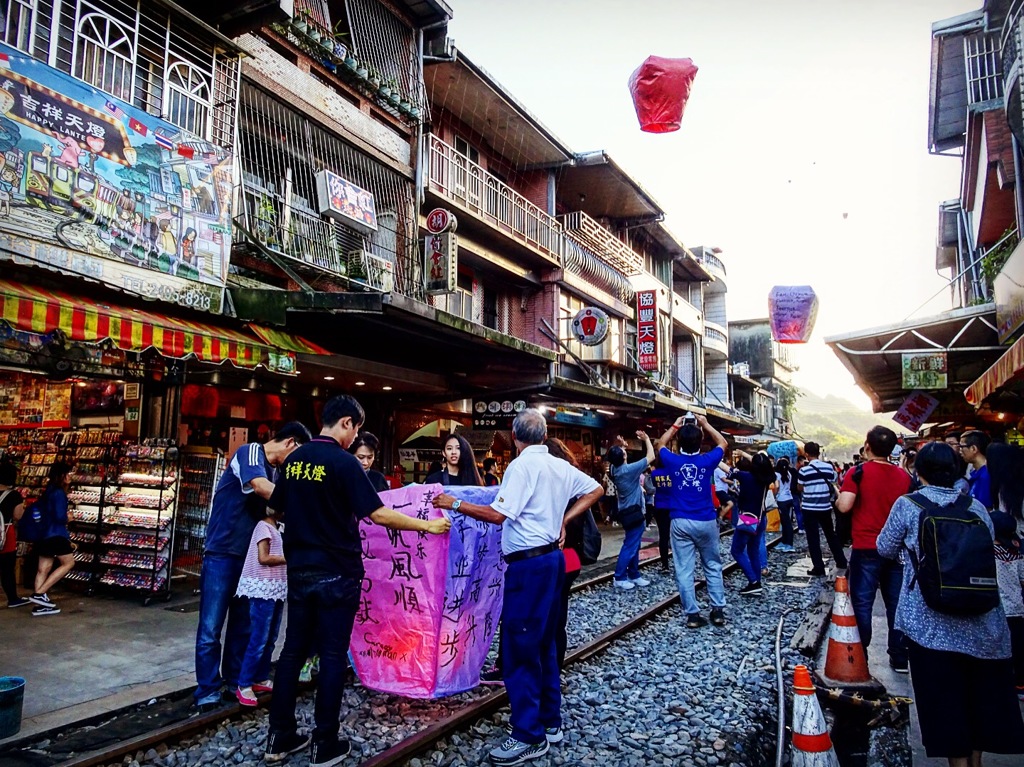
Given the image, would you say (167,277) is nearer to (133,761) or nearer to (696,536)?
(133,761)

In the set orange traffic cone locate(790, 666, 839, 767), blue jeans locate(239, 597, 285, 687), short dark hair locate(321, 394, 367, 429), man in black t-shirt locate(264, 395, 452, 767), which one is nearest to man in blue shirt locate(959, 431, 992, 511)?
orange traffic cone locate(790, 666, 839, 767)

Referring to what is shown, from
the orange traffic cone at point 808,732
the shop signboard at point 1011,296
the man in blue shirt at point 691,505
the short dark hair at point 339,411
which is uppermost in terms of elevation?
the shop signboard at point 1011,296

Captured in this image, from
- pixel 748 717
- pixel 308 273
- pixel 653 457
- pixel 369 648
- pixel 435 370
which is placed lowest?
pixel 748 717

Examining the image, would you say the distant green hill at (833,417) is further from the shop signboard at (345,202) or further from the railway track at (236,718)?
the railway track at (236,718)

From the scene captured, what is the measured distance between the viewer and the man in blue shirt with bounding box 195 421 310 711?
454 cm

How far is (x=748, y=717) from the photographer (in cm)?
468

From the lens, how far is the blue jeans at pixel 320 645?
3.64 m

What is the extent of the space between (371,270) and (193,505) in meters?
5.71

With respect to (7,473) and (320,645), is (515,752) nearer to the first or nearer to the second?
(320,645)

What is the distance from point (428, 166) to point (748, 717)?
12.7 meters

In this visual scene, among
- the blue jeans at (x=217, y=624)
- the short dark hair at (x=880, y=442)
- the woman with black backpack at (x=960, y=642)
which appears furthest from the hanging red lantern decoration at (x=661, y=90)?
the blue jeans at (x=217, y=624)

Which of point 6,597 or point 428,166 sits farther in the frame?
point 428,166

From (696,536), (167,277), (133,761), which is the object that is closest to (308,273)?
(167,277)

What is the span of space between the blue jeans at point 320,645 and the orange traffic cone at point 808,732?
2.44 m
